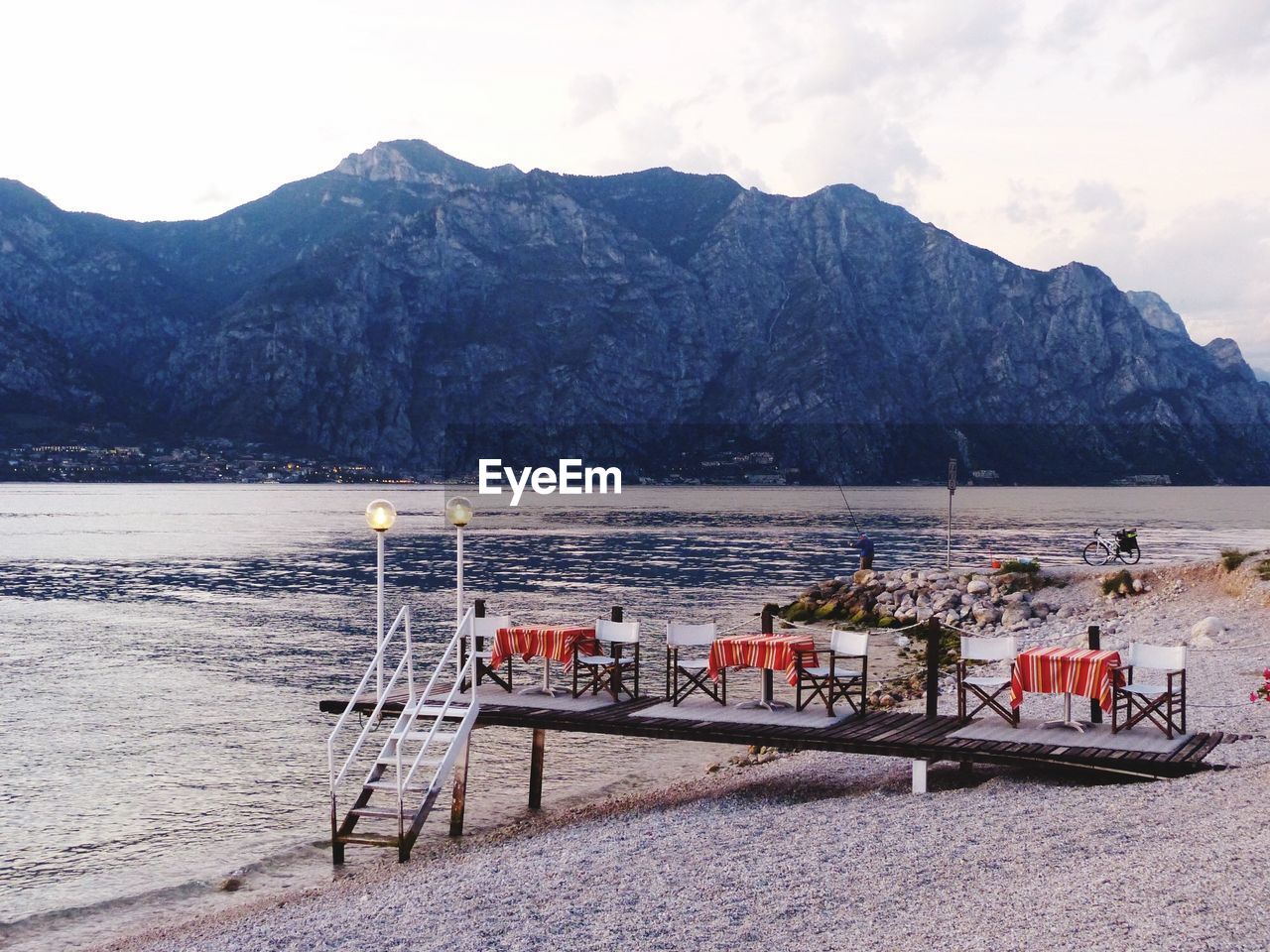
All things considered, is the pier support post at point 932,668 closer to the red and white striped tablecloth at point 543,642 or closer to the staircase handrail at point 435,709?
the red and white striped tablecloth at point 543,642

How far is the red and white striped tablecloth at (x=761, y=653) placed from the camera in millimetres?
16812

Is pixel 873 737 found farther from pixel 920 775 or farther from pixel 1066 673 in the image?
pixel 1066 673

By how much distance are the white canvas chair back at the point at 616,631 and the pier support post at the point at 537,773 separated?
183cm

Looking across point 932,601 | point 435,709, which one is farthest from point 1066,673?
point 932,601

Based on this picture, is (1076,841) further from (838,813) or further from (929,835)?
(838,813)

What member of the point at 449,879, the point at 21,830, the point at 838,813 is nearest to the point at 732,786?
the point at 838,813

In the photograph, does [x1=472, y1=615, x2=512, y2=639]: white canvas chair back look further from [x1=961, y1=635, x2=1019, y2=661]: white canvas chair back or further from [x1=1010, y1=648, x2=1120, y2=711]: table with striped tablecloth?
[x1=1010, y1=648, x2=1120, y2=711]: table with striped tablecloth

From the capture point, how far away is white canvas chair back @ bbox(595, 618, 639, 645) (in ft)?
58.8

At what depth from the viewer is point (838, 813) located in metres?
13.9

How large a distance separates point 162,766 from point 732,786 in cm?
1165

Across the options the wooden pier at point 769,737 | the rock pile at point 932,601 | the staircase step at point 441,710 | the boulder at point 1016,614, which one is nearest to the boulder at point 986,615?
the rock pile at point 932,601

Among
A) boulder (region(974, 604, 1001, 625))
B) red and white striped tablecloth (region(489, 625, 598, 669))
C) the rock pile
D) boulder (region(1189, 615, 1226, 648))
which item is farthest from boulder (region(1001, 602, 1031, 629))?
red and white striped tablecloth (region(489, 625, 598, 669))

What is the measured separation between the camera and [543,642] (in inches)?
717

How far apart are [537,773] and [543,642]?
84.3 inches
